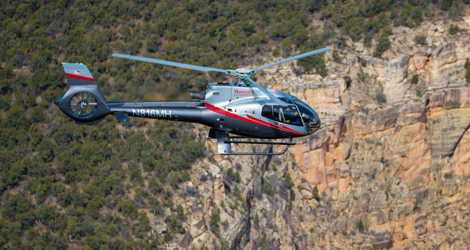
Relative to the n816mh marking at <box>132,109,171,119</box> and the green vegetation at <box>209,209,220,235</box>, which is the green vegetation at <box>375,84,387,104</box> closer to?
the green vegetation at <box>209,209,220,235</box>

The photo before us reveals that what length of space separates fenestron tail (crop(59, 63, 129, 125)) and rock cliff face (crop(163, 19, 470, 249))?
32.3 meters

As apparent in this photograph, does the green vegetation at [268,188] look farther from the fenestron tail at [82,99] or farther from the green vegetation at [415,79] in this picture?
the fenestron tail at [82,99]

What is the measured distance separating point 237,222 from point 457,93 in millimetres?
26202

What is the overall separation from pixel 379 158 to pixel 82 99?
146 feet

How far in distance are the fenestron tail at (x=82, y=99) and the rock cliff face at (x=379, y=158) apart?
3226 cm

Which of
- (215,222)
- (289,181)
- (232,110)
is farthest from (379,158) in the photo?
Answer: (232,110)

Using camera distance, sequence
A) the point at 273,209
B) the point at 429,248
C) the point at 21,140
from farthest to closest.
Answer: the point at 429,248 → the point at 273,209 → the point at 21,140

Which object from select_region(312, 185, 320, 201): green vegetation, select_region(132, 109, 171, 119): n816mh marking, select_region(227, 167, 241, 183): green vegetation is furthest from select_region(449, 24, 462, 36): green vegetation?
select_region(132, 109, 171, 119): n816mh marking

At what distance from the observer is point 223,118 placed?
39.0 m

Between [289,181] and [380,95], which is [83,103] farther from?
[380,95]

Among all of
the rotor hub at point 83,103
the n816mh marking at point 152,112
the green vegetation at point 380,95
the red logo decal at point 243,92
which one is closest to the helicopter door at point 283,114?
the red logo decal at point 243,92

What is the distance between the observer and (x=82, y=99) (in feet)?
125

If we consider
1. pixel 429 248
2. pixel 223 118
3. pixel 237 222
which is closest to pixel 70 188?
pixel 237 222

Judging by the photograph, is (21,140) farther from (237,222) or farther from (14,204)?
(237,222)
